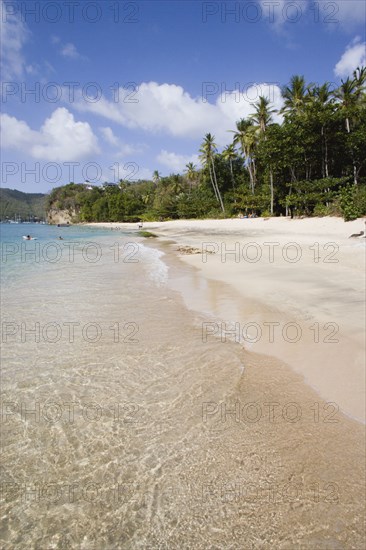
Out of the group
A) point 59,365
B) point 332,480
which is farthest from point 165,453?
point 59,365

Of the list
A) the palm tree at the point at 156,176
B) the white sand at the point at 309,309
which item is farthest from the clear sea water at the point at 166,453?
the palm tree at the point at 156,176

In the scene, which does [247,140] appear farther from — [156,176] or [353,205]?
[156,176]

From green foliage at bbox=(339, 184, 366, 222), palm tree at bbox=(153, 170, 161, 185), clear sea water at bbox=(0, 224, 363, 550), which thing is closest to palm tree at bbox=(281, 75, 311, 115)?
green foliage at bbox=(339, 184, 366, 222)

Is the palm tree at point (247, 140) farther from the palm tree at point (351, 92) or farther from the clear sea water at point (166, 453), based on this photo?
the clear sea water at point (166, 453)

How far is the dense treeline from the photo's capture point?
32.4 m

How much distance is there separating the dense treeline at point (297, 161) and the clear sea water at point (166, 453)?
82.3ft

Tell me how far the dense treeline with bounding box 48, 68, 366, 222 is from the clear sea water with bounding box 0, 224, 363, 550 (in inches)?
987

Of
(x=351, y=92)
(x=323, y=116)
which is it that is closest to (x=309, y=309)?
(x=323, y=116)

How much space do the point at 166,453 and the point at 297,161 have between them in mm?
38224

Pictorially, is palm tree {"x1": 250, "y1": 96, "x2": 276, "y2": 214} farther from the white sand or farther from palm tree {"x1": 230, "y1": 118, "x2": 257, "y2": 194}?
the white sand

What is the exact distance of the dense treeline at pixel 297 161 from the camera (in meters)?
32.4

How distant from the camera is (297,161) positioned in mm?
35406

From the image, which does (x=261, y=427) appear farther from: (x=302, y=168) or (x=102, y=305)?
(x=302, y=168)

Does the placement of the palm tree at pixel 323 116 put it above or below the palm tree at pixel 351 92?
below
